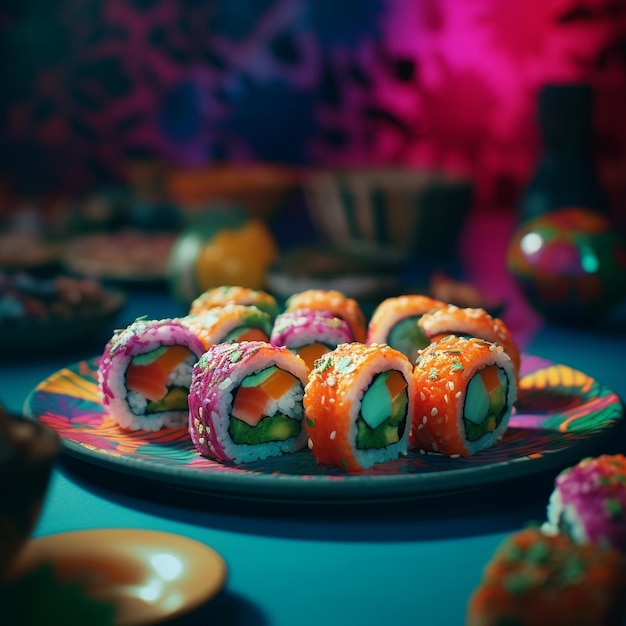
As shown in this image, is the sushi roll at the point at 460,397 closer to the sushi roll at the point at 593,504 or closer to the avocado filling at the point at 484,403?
the avocado filling at the point at 484,403

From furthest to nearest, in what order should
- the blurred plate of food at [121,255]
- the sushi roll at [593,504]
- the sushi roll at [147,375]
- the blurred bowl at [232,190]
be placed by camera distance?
the blurred bowl at [232,190] → the blurred plate of food at [121,255] → the sushi roll at [147,375] → the sushi roll at [593,504]

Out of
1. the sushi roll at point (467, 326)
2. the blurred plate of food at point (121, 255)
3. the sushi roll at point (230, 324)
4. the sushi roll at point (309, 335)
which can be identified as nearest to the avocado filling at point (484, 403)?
the sushi roll at point (467, 326)

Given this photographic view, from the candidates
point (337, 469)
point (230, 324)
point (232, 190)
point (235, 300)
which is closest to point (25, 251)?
point (232, 190)

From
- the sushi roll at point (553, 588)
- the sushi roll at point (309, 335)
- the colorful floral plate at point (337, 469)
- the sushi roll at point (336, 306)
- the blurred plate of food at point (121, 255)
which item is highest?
the blurred plate of food at point (121, 255)

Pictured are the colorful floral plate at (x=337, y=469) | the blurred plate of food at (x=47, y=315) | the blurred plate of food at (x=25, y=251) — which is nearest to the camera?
the colorful floral plate at (x=337, y=469)

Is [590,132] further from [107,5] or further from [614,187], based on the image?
[107,5]

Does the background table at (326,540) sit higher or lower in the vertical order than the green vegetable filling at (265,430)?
lower

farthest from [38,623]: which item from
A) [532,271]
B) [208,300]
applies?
[532,271]

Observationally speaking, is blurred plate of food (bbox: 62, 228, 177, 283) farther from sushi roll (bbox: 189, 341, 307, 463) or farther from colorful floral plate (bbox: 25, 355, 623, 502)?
sushi roll (bbox: 189, 341, 307, 463)
